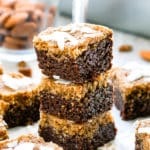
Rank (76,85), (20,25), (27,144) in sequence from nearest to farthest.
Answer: (27,144) → (76,85) → (20,25)

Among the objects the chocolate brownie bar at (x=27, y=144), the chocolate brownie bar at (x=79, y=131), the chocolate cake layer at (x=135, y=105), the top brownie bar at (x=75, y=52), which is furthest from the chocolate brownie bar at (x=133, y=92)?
the chocolate brownie bar at (x=27, y=144)

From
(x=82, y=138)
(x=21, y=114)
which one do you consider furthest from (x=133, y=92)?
(x=21, y=114)

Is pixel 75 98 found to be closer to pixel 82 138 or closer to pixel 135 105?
pixel 82 138

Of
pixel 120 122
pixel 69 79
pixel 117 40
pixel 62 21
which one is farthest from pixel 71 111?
pixel 62 21

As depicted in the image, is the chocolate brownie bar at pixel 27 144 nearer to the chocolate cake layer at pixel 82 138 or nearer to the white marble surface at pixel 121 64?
the chocolate cake layer at pixel 82 138

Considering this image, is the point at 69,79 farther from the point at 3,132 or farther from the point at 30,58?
the point at 30,58

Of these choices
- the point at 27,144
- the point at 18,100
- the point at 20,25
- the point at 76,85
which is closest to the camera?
the point at 27,144

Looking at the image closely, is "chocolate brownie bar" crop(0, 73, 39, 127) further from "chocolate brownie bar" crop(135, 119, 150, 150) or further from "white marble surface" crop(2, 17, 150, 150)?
"chocolate brownie bar" crop(135, 119, 150, 150)
